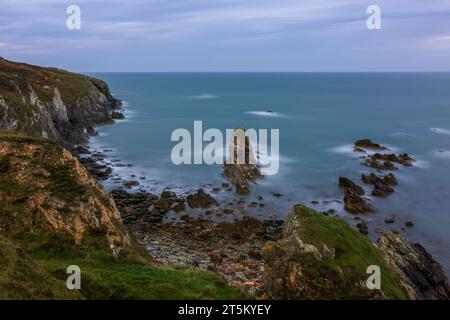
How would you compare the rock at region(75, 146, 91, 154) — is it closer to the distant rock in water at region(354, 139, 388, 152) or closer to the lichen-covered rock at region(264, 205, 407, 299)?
the distant rock in water at region(354, 139, 388, 152)

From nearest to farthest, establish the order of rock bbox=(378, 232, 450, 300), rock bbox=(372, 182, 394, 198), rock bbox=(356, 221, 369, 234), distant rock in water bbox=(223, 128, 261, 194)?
rock bbox=(378, 232, 450, 300), rock bbox=(356, 221, 369, 234), rock bbox=(372, 182, 394, 198), distant rock in water bbox=(223, 128, 261, 194)

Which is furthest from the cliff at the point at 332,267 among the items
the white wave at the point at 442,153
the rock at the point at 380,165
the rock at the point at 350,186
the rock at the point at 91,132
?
Result: the rock at the point at 91,132

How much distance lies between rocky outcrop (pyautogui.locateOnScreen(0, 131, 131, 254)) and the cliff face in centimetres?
3212

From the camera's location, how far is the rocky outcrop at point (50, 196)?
79.0ft

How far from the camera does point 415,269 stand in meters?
31.0

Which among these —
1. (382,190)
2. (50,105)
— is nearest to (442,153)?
(382,190)

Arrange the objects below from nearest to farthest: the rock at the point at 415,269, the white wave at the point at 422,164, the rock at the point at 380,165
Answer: the rock at the point at 415,269 → the rock at the point at 380,165 → the white wave at the point at 422,164

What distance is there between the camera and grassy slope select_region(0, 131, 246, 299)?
52.4 feet

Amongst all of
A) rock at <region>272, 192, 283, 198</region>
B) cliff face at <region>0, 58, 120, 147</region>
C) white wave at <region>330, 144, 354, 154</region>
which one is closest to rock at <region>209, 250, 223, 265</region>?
rock at <region>272, 192, 283, 198</region>

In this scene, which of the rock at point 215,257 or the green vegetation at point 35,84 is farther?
the green vegetation at point 35,84

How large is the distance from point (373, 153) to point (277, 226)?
41.7 meters

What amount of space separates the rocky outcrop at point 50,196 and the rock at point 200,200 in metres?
21.5

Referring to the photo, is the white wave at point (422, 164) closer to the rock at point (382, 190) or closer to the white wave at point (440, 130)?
the rock at point (382, 190)

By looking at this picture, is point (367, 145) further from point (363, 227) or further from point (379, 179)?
point (363, 227)
